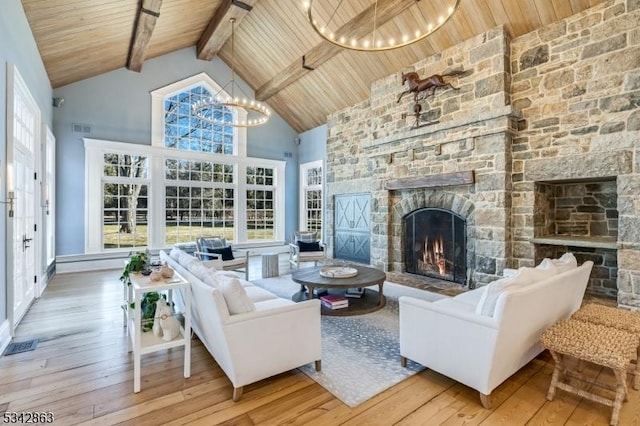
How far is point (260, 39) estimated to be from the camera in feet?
22.0

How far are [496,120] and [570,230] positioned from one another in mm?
1905

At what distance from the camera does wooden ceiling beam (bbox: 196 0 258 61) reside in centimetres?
548

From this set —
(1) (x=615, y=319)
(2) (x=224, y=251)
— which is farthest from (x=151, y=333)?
(1) (x=615, y=319)

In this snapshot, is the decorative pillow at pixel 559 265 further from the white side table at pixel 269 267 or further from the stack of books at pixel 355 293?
the white side table at pixel 269 267

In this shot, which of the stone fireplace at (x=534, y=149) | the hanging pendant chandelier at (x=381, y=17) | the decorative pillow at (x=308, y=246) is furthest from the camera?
the decorative pillow at (x=308, y=246)

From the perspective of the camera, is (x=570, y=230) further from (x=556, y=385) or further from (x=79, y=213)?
(x=79, y=213)

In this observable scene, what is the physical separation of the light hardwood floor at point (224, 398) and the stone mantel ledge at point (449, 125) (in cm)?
302

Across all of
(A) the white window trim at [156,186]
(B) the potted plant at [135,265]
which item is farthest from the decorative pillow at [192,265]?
(A) the white window trim at [156,186]

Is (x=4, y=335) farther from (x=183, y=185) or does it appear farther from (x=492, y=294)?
(x=183, y=185)

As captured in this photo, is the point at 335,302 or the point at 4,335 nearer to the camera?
the point at 4,335

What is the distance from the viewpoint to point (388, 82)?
5918 mm

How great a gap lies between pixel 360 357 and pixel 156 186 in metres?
6.26

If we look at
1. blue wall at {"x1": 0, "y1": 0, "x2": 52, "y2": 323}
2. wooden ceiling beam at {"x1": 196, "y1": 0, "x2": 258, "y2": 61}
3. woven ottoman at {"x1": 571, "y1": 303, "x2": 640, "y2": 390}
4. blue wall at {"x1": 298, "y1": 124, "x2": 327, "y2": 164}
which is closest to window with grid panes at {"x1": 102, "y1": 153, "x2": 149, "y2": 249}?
blue wall at {"x1": 0, "y1": 0, "x2": 52, "y2": 323}

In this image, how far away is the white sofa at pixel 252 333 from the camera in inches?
83.7
